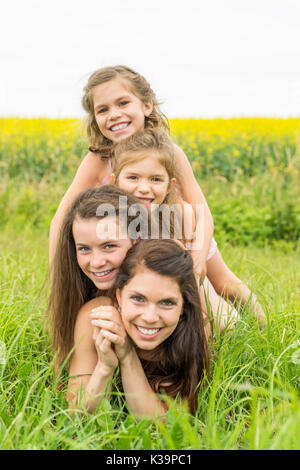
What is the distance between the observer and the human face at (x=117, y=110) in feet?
9.12

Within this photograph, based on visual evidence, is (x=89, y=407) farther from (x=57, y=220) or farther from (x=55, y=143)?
(x=55, y=143)

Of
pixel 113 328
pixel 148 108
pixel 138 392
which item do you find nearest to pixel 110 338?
pixel 113 328

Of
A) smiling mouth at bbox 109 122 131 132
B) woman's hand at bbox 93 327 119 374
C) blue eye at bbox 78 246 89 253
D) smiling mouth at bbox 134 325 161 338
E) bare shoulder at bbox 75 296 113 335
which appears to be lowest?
woman's hand at bbox 93 327 119 374

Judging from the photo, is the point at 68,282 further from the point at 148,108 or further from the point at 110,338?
the point at 148,108

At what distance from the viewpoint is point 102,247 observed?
7.05 ft

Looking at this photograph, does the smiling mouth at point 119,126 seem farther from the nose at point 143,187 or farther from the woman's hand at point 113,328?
the woman's hand at point 113,328

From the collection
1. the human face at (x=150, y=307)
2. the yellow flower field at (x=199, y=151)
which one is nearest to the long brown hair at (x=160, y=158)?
the human face at (x=150, y=307)

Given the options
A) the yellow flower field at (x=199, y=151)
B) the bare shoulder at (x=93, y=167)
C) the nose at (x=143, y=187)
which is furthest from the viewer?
the yellow flower field at (x=199, y=151)

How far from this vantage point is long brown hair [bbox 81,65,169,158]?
9.41ft

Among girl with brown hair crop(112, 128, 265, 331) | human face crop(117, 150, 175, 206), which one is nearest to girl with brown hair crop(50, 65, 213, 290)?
girl with brown hair crop(112, 128, 265, 331)

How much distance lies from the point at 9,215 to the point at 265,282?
3.46 m

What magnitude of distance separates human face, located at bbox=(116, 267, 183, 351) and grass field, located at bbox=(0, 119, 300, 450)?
284 millimetres

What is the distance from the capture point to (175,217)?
106 inches

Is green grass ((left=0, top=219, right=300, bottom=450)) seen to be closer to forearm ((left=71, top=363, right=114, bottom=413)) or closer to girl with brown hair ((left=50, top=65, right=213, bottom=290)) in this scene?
forearm ((left=71, top=363, right=114, bottom=413))
